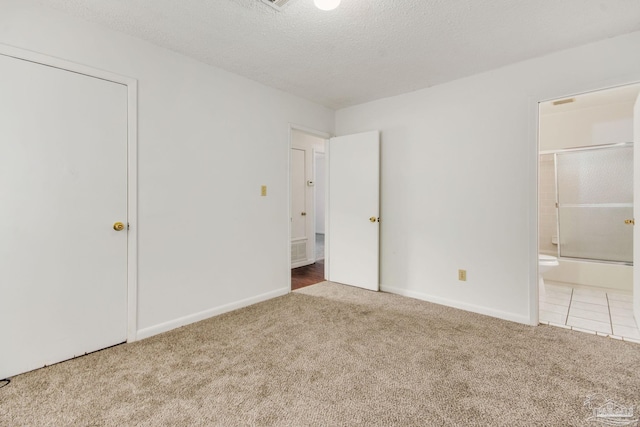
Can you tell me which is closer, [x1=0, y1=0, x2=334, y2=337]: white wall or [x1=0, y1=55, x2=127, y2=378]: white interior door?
[x1=0, y1=55, x2=127, y2=378]: white interior door

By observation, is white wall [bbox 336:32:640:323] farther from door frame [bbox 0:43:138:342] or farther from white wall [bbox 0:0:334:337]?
door frame [bbox 0:43:138:342]

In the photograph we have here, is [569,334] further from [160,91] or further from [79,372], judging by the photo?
[160,91]

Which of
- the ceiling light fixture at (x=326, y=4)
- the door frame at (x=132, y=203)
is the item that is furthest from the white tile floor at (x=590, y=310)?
the door frame at (x=132, y=203)

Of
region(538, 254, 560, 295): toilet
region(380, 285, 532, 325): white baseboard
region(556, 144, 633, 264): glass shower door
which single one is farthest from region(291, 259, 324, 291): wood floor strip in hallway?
region(556, 144, 633, 264): glass shower door

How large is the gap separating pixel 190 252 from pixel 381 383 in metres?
1.88

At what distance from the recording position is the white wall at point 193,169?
2.15 meters

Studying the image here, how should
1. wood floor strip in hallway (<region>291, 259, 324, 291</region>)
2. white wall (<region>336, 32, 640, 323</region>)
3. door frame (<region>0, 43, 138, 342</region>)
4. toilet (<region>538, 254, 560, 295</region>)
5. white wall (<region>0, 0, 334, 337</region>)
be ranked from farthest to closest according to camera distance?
1. wood floor strip in hallway (<region>291, 259, 324, 291</region>)
2. toilet (<region>538, 254, 560, 295</region>)
3. white wall (<region>336, 32, 640, 323</region>)
4. door frame (<region>0, 43, 138, 342</region>)
5. white wall (<region>0, 0, 334, 337</region>)

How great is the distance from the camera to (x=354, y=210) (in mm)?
3826

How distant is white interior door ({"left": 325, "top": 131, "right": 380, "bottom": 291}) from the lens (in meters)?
3.64

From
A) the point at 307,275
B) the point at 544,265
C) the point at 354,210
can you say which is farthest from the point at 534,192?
the point at 307,275

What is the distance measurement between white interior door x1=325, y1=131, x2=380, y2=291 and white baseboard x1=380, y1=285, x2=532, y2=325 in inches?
10.2

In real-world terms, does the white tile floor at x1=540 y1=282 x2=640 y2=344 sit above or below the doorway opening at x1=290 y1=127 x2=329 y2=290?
below

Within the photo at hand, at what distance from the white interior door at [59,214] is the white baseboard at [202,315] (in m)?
0.19

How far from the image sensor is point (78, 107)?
2068 millimetres
